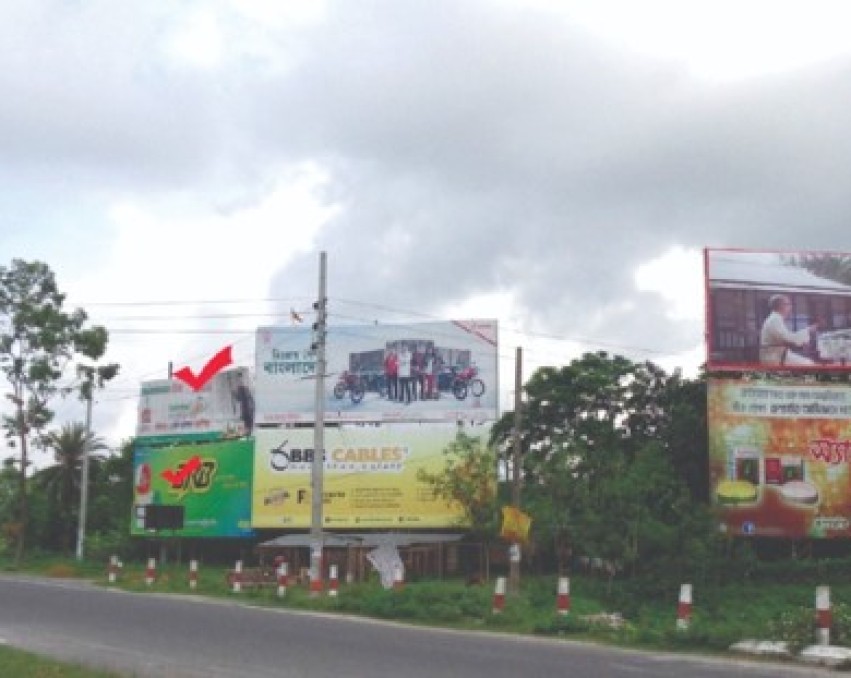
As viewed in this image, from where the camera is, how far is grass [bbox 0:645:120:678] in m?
11.7

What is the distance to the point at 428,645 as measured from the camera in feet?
52.1

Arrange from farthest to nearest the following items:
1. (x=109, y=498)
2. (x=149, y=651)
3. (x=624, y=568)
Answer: (x=109, y=498) < (x=624, y=568) < (x=149, y=651)

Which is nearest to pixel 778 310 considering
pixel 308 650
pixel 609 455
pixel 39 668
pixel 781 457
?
pixel 781 457

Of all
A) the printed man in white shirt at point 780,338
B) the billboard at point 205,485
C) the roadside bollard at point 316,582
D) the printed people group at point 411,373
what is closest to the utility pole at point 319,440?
the roadside bollard at point 316,582

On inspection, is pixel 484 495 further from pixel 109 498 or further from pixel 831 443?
pixel 109 498

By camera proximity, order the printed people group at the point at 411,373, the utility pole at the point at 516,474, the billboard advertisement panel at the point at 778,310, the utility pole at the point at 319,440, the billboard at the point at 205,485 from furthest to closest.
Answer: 1. the billboard at the point at 205,485
2. the printed people group at the point at 411,373
3. the billboard advertisement panel at the point at 778,310
4. the utility pole at the point at 516,474
5. the utility pole at the point at 319,440

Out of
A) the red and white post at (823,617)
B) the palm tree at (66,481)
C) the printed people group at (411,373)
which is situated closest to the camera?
the red and white post at (823,617)

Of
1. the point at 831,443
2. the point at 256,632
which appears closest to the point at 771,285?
the point at 831,443

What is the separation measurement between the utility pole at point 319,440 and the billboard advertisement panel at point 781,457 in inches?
697

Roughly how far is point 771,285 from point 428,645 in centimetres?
3156

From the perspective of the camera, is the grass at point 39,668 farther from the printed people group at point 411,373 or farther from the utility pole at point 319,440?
the printed people group at point 411,373

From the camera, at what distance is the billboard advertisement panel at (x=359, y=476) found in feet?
172

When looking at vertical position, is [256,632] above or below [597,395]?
below

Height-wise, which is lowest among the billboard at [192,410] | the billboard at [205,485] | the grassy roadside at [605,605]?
the grassy roadside at [605,605]
